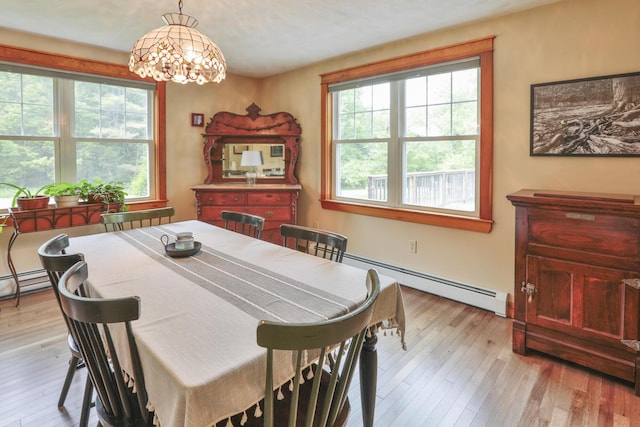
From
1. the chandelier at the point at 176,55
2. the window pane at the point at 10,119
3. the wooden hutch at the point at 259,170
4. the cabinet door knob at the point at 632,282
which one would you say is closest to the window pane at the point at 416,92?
the wooden hutch at the point at 259,170

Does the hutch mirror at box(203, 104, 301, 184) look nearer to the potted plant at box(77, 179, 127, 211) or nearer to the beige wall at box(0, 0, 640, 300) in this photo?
the beige wall at box(0, 0, 640, 300)

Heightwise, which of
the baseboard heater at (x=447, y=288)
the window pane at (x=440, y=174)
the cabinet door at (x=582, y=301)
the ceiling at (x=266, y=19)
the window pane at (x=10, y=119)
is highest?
the ceiling at (x=266, y=19)

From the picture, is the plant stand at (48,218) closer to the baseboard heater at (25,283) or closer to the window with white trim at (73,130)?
the baseboard heater at (25,283)

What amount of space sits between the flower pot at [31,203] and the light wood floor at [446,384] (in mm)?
923

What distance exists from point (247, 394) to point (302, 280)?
662mm

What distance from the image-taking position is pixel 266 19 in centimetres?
293

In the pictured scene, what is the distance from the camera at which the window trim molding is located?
10.6 feet

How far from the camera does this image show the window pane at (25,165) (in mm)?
3281

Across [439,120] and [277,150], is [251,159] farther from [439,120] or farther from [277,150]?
[439,120]

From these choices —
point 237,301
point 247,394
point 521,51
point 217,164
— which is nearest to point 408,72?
point 521,51

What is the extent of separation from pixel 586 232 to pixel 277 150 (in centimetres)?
342

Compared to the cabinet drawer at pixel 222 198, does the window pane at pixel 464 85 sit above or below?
above

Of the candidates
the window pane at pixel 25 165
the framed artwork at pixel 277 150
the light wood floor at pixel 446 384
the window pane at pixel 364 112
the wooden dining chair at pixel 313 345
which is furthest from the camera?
the framed artwork at pixel 277 150

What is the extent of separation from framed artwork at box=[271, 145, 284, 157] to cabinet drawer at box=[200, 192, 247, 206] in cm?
79
